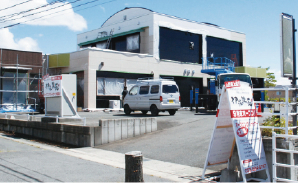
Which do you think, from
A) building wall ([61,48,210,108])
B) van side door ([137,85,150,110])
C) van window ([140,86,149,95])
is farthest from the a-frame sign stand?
building wall ([61,48,210,108])

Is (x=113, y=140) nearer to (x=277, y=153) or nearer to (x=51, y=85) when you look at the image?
(x=51, y=85)

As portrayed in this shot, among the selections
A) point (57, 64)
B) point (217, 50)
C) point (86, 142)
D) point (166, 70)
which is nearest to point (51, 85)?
point (86, 142)

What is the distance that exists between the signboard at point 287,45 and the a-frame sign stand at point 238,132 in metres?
0.87

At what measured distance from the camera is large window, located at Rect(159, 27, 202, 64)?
93.5ft

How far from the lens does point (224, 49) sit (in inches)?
1372

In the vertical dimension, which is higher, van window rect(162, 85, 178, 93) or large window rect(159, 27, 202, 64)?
large window rect(159, 27, 202, 64)

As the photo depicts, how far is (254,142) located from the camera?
6.14 m

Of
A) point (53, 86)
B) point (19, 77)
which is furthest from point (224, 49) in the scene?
point (53, 86)

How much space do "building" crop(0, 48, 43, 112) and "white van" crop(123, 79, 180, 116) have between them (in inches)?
291

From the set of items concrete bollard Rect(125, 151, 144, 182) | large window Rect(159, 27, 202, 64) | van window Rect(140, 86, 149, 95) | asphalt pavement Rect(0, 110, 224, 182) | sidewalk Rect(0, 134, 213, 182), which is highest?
large window Rect(159, 27, 202, 64)

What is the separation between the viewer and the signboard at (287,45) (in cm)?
616

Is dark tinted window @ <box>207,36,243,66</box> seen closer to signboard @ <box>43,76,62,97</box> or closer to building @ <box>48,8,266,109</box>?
building @ <box>48,8,266,109</box>

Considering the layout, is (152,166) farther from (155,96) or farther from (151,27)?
(151,27)

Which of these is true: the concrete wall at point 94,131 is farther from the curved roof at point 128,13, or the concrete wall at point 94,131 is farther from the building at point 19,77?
the curved roof at point 128,13
